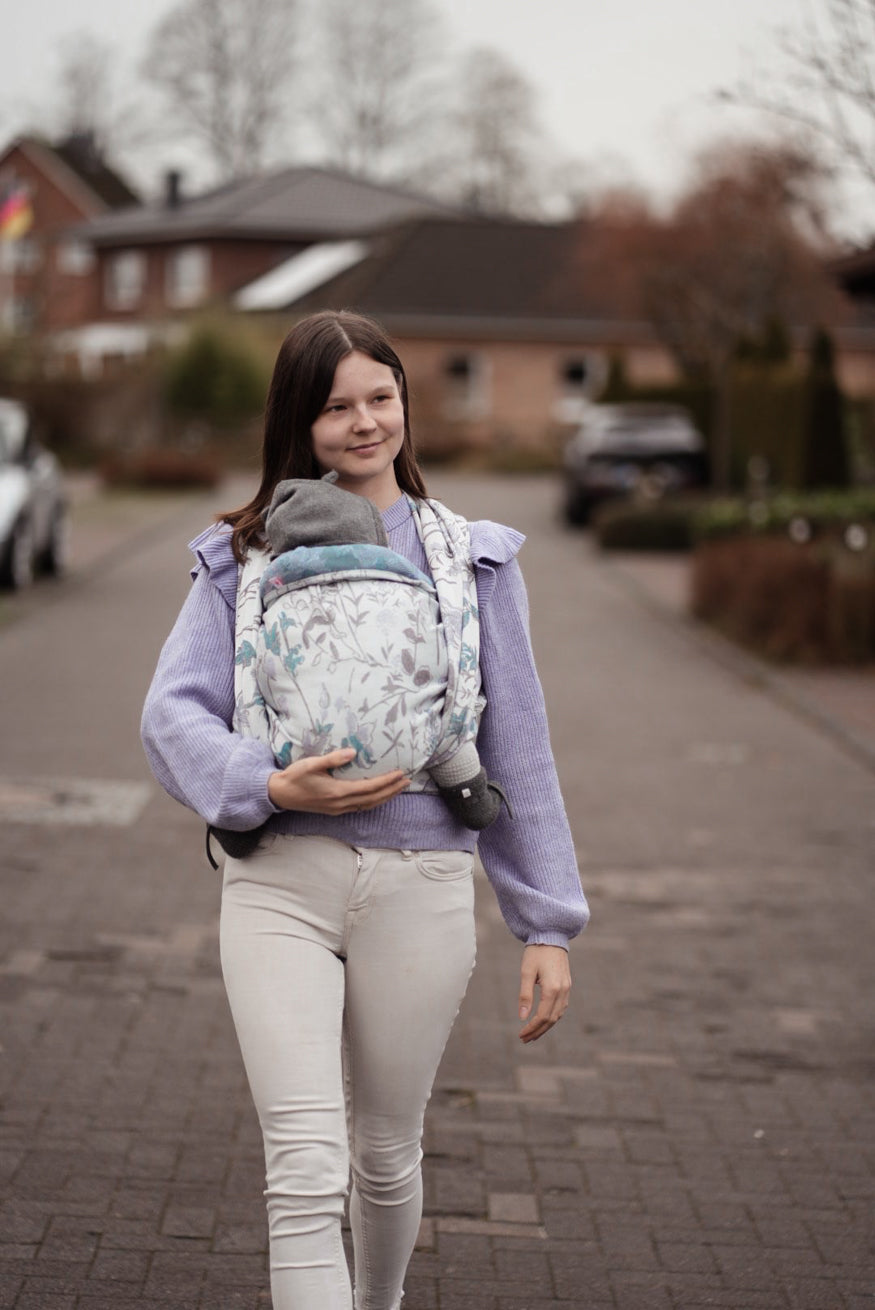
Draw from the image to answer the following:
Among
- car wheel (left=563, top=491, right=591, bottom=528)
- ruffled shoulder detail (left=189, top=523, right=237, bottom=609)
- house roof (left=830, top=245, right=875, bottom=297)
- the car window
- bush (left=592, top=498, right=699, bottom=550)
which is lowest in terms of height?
car wheel (left=563, top=491, right=591, bottom=528)

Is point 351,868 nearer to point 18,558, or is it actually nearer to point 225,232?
point 18,558

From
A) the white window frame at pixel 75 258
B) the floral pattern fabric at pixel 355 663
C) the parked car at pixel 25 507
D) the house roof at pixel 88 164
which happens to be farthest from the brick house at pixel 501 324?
the floral pattern fabric at pixel 355 663

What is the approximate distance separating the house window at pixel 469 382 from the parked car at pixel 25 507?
31.6m

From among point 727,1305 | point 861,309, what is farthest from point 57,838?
point 861,309

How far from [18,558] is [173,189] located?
47462 millimetres

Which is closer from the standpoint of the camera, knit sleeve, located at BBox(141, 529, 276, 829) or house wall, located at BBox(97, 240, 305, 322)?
knit sleeve, located at BBox(141, 529, 276, 829)

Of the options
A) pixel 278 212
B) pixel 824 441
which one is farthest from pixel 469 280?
pixel 824 441

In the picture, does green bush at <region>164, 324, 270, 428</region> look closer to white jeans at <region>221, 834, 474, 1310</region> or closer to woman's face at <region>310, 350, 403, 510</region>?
woman's face at <region>310, 350, 403, 510</region>

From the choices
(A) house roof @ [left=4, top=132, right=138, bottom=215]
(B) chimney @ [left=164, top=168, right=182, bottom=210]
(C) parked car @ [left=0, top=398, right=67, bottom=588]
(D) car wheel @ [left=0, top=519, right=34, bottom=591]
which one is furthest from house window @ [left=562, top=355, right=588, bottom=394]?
(D) car wheel @ [left=0, top=519, right=34, bottom=591]

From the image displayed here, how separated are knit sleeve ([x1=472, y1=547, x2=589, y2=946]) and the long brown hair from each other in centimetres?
34

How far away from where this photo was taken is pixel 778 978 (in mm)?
5867

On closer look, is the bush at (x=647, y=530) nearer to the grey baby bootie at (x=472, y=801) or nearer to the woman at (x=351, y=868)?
the woman at (x=351, y=868)

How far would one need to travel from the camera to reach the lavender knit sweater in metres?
2.66

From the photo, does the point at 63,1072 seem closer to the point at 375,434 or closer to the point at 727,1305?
the point at 727,1305
